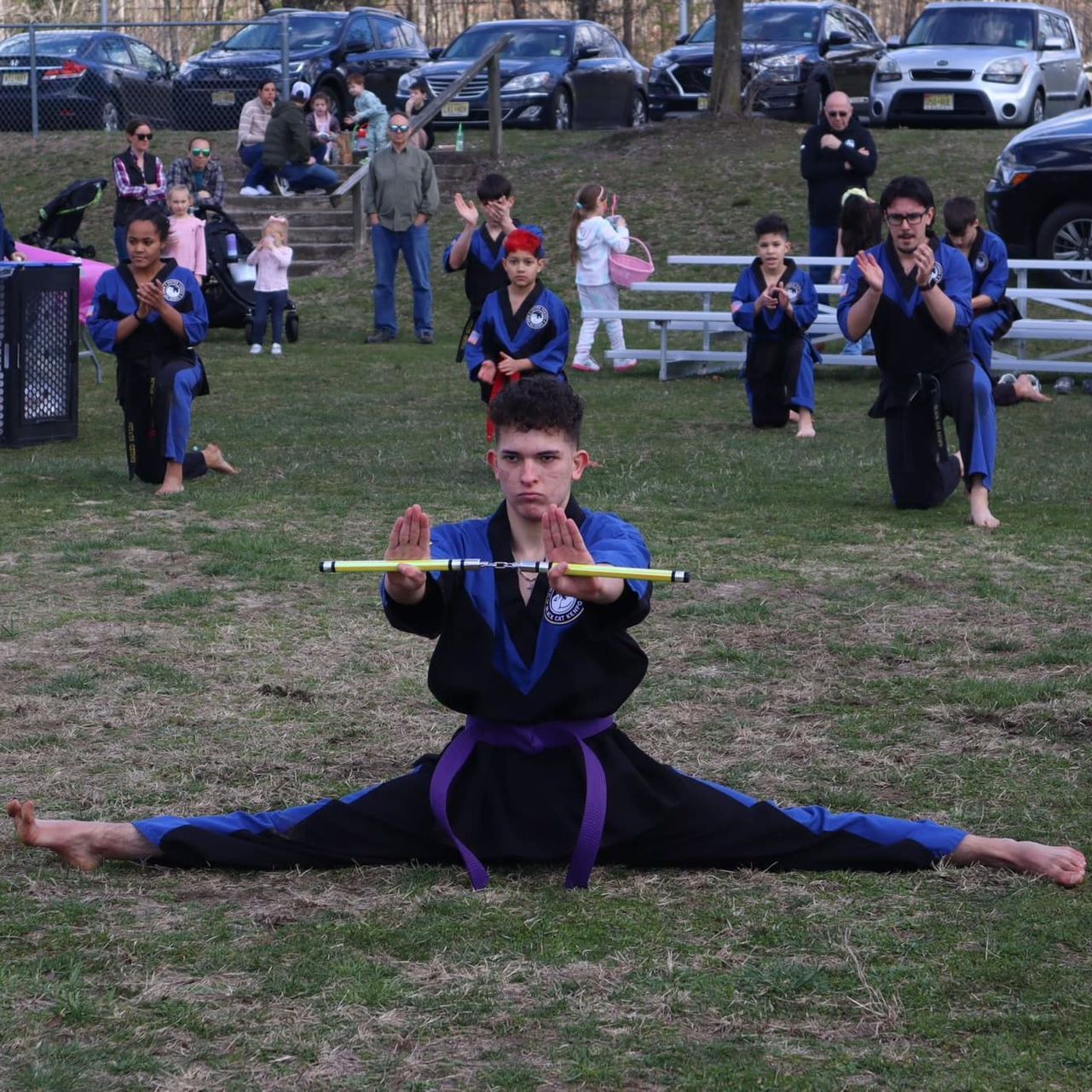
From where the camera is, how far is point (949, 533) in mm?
8375

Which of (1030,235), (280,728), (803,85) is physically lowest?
(280,728)

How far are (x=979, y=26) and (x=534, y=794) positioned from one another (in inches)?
831

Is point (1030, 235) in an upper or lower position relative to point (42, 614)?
upper

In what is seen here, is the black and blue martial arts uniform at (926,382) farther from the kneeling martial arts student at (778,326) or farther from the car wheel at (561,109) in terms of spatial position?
the car wheel at (561,109)

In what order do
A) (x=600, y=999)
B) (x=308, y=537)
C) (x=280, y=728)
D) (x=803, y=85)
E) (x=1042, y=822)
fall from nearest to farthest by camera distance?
(x=600, y=999)
(x=1042, y=822)
(x=280, y=728)
(x=308, y=537)
(x=803, y=85)

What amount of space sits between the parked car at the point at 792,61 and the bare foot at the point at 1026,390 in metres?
11.6

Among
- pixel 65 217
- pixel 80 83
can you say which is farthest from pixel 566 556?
pixel 80 83

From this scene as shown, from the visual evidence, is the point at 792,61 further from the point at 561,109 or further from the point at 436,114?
the point at 436,114

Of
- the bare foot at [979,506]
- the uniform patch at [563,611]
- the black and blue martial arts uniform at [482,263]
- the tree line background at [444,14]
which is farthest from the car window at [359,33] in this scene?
the uniform patch at [563,611]

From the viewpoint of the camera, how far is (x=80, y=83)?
85.3 ft

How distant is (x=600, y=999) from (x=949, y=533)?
5350 millimetres

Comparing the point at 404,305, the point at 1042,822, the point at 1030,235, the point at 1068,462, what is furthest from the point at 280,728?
the point at 404,305

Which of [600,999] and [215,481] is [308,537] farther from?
[600,999]

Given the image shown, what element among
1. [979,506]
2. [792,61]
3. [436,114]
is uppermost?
[792,61]
